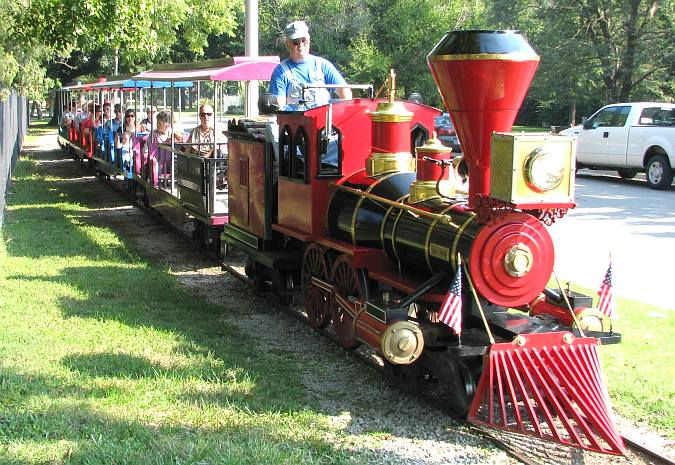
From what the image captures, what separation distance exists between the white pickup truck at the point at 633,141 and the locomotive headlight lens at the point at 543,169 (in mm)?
14225

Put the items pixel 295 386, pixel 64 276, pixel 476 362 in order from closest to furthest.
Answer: pixel 476 362 < pixel 295 386 < pixel 64 276

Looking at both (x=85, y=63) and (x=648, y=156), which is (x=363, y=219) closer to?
(x=648, y=156)

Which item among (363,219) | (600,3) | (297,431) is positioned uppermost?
(600,3)

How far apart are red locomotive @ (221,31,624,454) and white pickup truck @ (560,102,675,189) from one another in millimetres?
12726

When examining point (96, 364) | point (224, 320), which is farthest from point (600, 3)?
point (96, 364)

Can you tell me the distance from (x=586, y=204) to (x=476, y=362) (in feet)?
38.1

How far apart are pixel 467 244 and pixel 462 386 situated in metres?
0.89

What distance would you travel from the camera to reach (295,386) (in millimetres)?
5871

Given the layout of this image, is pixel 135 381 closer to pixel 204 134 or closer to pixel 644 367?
pixel 644 367

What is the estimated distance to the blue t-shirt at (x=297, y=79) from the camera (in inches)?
318

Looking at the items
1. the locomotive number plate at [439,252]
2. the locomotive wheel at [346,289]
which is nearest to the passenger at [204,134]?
the locomotive wheel at [346,289]

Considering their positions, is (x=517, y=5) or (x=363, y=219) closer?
(x=363, y=219)

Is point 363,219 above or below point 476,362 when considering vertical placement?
above

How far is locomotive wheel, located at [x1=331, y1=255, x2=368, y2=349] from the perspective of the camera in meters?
6.40
